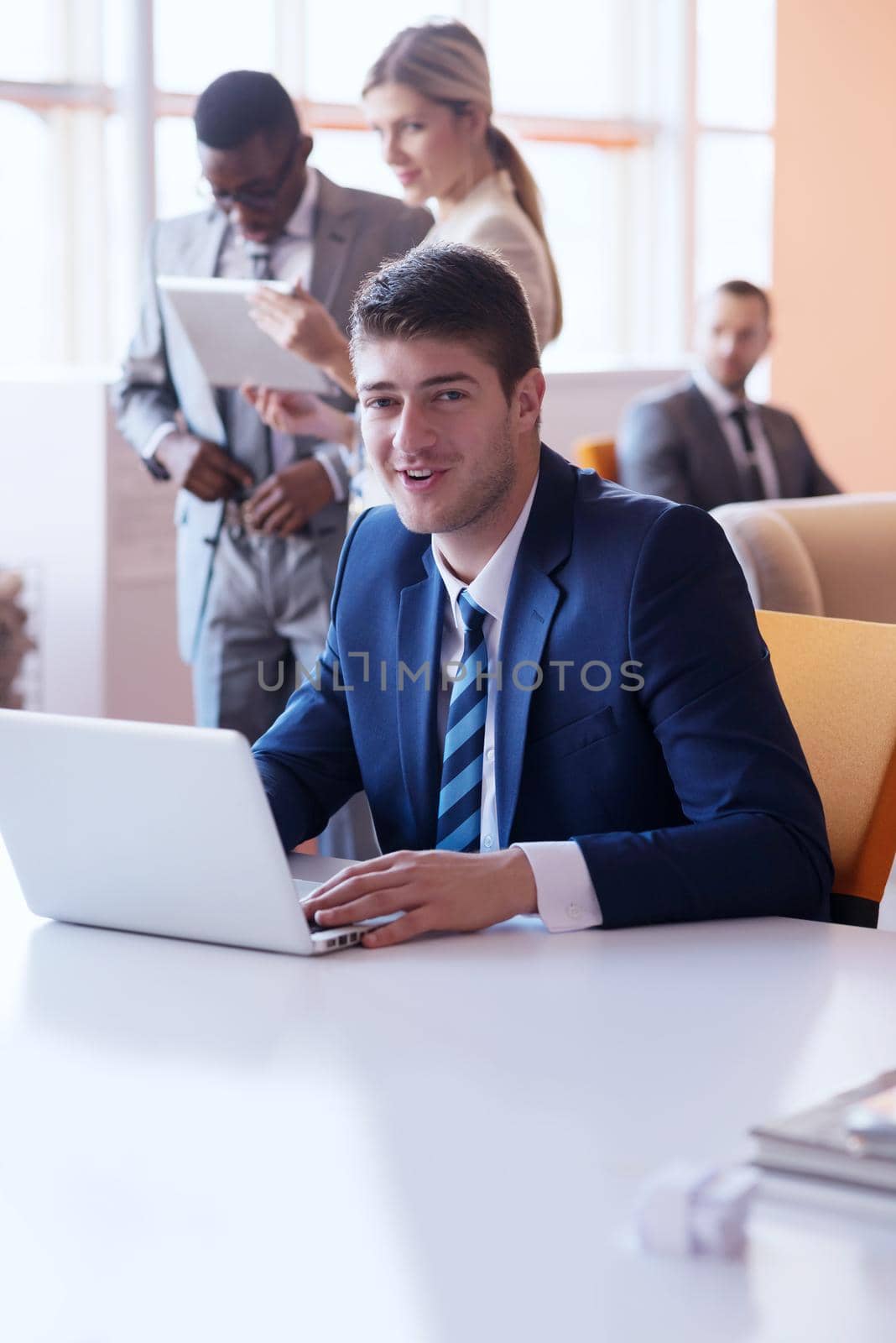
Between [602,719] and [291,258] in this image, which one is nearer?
[602,719]

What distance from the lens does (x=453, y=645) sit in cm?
186

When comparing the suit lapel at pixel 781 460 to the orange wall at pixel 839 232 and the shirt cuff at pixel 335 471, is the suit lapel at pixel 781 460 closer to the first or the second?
the shirt cuff at pixel 335 471

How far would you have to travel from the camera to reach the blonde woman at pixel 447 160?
3117 mm

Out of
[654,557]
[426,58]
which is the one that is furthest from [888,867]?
[426,58]

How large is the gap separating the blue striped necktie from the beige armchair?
62.2 inches

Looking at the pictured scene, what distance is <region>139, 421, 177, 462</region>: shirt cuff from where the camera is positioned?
10.9 feet

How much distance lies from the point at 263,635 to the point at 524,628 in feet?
5.24

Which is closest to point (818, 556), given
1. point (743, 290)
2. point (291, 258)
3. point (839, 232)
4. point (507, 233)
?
point (507, 233)

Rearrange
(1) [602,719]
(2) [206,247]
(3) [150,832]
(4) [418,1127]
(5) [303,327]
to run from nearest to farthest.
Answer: (4) [418,1127], (3) [150,832], (1) [602,719], (5) [303,327], (2) [206,247]

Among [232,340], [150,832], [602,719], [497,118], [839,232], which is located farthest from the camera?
[839,232]

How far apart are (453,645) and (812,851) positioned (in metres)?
0.45

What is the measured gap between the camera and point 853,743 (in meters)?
1.85

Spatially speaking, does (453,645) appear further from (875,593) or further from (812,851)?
(875,593)

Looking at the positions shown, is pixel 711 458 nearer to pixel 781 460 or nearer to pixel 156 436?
pixel 781 460
